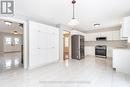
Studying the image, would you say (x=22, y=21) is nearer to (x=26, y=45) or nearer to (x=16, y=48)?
(x=26, y=45)

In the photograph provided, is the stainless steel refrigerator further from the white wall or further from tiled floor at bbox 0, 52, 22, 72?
tiled floor at bbox 0, 52, 22, 72

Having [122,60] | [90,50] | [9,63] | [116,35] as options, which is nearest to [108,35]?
[116,35]

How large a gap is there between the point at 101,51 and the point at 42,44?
4.87 meters

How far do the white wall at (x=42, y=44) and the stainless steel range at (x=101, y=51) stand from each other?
Answer: 3.67m

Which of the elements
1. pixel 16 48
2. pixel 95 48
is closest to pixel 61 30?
pixel 95 48

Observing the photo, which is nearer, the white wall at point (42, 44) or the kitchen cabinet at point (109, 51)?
the white wall at point (42, 44)

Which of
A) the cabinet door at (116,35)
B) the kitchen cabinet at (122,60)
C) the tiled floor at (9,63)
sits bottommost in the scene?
the tiled floor at (9,63)

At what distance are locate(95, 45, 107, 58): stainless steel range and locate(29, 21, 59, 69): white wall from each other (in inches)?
145

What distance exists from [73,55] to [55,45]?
Result: 1.91 m

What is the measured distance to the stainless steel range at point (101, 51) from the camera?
6.80 meters

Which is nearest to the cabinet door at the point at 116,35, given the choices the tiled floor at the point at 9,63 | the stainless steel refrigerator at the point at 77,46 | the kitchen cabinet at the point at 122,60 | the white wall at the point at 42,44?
the stainless steel refrigerator at the point at 77,46

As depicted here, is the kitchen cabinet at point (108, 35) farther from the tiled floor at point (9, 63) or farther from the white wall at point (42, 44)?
the tiled floor at point (9, 63)

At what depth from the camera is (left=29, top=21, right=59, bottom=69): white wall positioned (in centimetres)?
389

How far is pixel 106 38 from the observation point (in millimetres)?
6832
